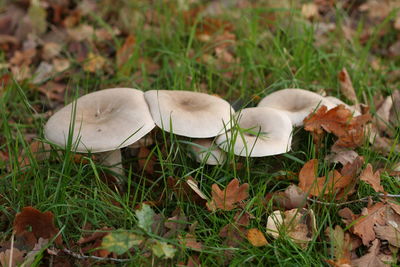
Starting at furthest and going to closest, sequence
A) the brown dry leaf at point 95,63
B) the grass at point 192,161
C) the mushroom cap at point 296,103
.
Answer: the brown dry leaf at point 95,63
the mushroom cap at point 296,103
the grass at point 192,161

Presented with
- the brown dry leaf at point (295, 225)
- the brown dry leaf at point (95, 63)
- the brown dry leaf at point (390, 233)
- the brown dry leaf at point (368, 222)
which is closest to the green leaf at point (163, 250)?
the brown dry leaf at point (295, 225)

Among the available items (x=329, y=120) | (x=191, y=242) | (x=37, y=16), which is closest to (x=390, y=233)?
(x=329, y=120)

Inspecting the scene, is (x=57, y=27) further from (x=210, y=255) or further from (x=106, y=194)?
(x=210, y=255)

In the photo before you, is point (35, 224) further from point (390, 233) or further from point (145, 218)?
point (390, 233)

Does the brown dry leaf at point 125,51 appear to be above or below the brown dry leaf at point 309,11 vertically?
below

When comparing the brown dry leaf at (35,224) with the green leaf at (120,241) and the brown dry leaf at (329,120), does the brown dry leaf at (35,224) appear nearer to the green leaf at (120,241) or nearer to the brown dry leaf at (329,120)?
the green leaf at (120,241)

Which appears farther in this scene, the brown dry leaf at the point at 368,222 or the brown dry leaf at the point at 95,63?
the brown dry leaf at the point at 95,63

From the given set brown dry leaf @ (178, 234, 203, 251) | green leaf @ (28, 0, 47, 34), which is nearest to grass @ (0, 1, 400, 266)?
brown dry leaf @ (178, 234, 203, 251)

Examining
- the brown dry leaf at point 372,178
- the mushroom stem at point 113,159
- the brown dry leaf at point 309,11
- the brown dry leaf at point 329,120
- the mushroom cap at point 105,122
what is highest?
the brown dry leaf at point 309,11
